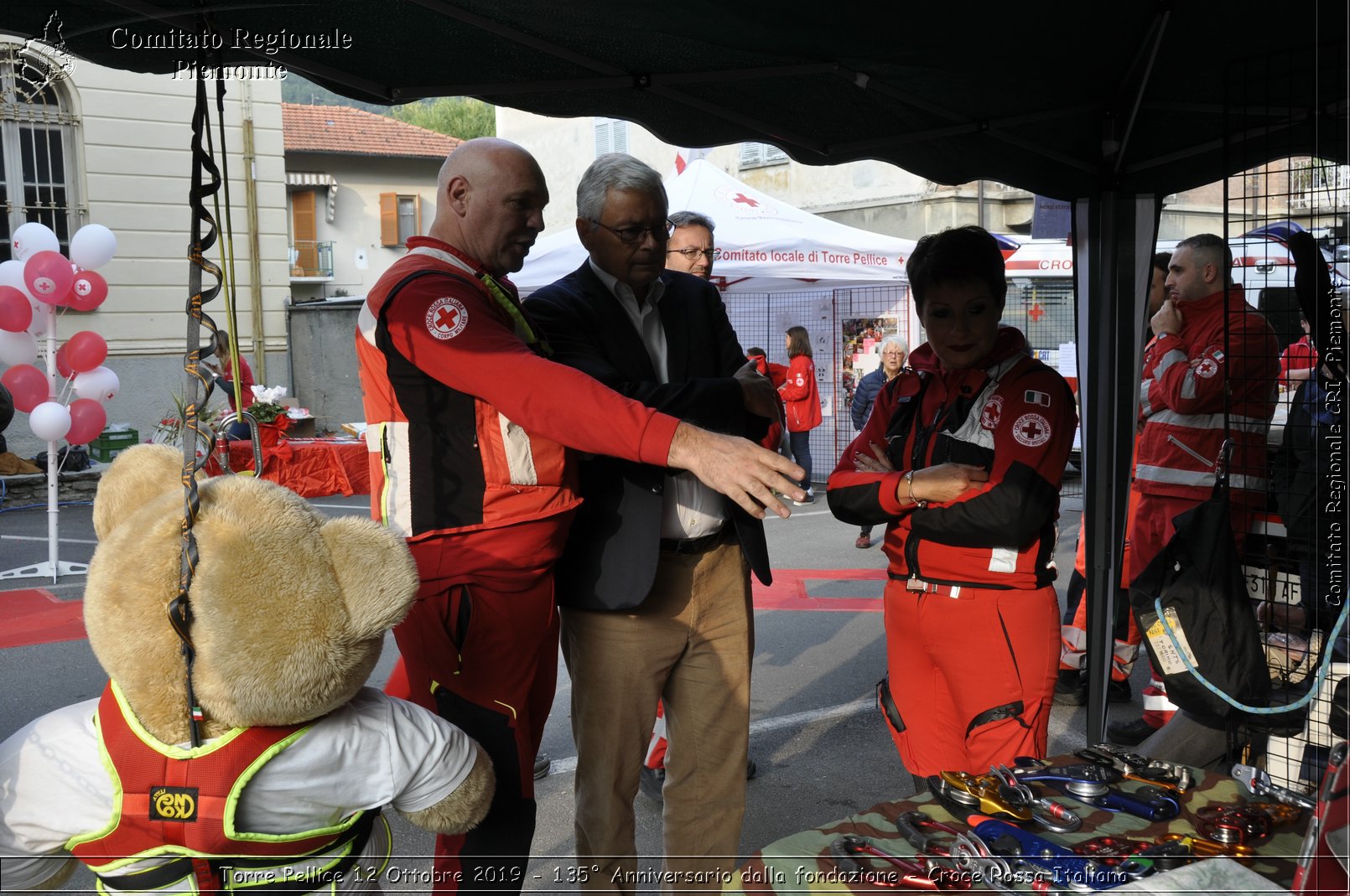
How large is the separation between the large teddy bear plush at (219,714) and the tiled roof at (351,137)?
3062 cm

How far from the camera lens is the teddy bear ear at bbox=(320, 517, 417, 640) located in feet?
4.80

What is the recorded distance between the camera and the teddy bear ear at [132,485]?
1639 millimetres

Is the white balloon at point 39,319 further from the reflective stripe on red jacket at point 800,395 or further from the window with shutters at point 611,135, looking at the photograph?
the window with shutters at point 611,135

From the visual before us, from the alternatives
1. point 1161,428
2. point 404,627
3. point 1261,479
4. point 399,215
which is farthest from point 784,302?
point 399,215

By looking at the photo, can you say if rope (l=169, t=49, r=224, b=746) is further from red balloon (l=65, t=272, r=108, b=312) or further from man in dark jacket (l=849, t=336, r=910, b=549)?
man in dark jacket (l=849, t=336, r=910, b=549)

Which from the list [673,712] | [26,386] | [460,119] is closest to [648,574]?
[673,712]

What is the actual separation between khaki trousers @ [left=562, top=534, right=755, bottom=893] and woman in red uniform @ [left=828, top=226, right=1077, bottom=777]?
0.43 metres

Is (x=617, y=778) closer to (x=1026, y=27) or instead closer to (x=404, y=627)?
(x=404, y=627)

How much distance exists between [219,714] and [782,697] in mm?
4076

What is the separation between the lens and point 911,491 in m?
2.61

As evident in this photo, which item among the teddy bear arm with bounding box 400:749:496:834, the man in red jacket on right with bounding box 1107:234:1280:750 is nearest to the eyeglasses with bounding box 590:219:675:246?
the teddy bear arm with bounding box 400:749:496:834

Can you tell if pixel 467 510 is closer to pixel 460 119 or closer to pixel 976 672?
pixel 976 672

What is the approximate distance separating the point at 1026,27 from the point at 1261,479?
1.54m

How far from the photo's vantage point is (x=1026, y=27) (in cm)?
270
